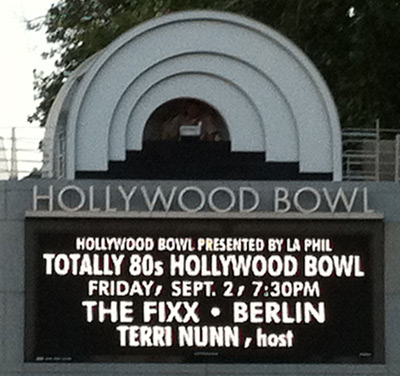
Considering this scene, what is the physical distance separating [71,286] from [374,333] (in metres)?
3.37

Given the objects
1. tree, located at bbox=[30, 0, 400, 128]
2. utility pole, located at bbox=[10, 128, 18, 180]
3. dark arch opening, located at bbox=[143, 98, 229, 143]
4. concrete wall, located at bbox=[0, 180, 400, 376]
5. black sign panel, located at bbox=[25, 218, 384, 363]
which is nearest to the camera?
black sign panel, located at bbox=[25, 218, 384, 363]

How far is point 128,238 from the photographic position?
2469 cm

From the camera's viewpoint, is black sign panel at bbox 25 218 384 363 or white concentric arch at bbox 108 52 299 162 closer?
black sign panel at bbox 25 218 384 363

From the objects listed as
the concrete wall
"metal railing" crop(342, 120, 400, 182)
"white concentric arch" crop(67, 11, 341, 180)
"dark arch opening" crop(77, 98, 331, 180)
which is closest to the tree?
"metal railing" crop(342, 120, 400, 182)

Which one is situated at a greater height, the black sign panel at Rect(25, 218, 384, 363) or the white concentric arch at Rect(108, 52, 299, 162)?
the white concentric arch at Rect(108, 52, 299, 162)

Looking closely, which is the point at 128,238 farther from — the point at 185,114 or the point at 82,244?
the point at 185,114

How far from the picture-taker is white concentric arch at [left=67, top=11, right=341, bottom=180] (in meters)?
25.6

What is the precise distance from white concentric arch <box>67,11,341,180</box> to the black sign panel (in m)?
1.18

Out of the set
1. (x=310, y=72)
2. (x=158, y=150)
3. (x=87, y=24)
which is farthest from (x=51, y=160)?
(x=87, y=24)

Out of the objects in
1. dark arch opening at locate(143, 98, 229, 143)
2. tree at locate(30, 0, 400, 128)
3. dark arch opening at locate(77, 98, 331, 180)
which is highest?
tree at locate(30, 0, 400, 128)

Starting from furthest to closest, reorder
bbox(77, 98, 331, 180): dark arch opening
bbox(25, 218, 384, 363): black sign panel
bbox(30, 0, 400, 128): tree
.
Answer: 1. bbox(30, 0, 400, 128): tree
2. bbox(77, 98, 331, 180): dark arch opening
3. bbox(25, 218, 384, 363): black sign panel

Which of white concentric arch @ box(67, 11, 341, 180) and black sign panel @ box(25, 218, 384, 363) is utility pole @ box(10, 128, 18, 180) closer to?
white concentric arch @ box(67, 11, 341, 180)

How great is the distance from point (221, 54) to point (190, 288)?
2838 millimetres

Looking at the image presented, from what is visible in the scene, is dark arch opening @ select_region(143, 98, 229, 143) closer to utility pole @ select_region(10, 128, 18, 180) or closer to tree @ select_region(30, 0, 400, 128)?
utility pole @ select_region(10, 128, 18, 180)
